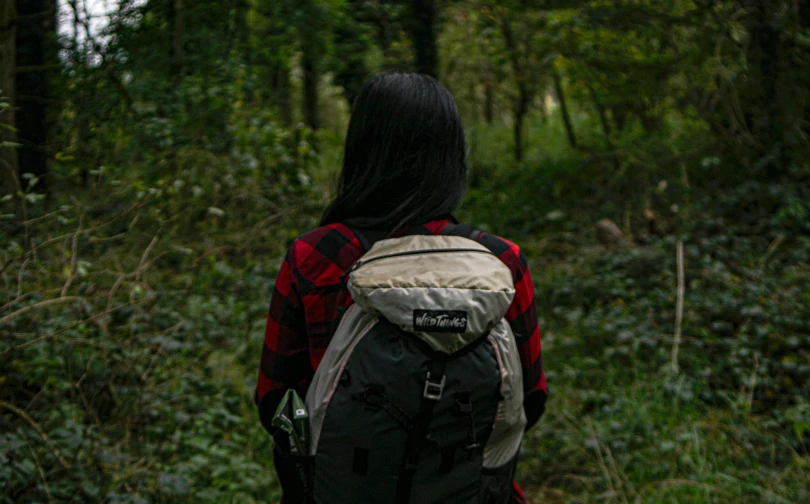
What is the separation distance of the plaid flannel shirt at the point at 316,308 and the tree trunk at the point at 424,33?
664 cm

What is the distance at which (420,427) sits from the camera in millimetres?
1331

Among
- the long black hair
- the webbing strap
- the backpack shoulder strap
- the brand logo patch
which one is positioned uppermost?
the long black hair

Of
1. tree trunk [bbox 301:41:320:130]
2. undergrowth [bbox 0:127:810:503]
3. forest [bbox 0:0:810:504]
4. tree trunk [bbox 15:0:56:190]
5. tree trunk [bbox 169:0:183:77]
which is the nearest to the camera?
undergrowth [bbox 0:127:810:503]

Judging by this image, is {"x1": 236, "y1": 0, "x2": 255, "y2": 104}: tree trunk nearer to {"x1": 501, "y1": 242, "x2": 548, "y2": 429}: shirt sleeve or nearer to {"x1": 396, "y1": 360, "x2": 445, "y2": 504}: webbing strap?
{"x1": 501, "y1": 242, "x2": 548, "y2": 429}: shirt sleeve

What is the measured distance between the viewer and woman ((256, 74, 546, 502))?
1.50m

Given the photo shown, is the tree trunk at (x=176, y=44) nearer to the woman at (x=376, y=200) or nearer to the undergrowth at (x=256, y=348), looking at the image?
the undergrowth at (x=256, y=348)

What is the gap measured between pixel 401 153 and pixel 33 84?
4.41 metres

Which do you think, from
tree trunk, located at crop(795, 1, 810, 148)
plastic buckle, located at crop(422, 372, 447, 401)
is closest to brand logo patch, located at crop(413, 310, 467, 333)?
plastic buckle, located at crop(422, 372, 447, 401)

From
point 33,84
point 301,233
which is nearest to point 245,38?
point 301,233

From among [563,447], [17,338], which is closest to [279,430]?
[17,338]

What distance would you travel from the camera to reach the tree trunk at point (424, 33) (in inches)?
311

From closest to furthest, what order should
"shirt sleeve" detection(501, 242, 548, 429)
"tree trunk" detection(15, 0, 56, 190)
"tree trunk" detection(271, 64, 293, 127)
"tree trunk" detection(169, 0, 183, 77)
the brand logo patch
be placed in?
the brand logo patch
"shirt sleeve" detection(501, 242, 548, 429)
"tree trunk" detection(15, 0, 56, 190)
"tree trunk" detection(169, 0, 183, 77)
"tree trunk" detection(271, 64, 293, 127)

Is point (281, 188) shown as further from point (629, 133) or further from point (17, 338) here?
point (629, 133)

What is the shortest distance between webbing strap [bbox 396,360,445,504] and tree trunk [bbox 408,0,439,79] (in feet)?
22.9
